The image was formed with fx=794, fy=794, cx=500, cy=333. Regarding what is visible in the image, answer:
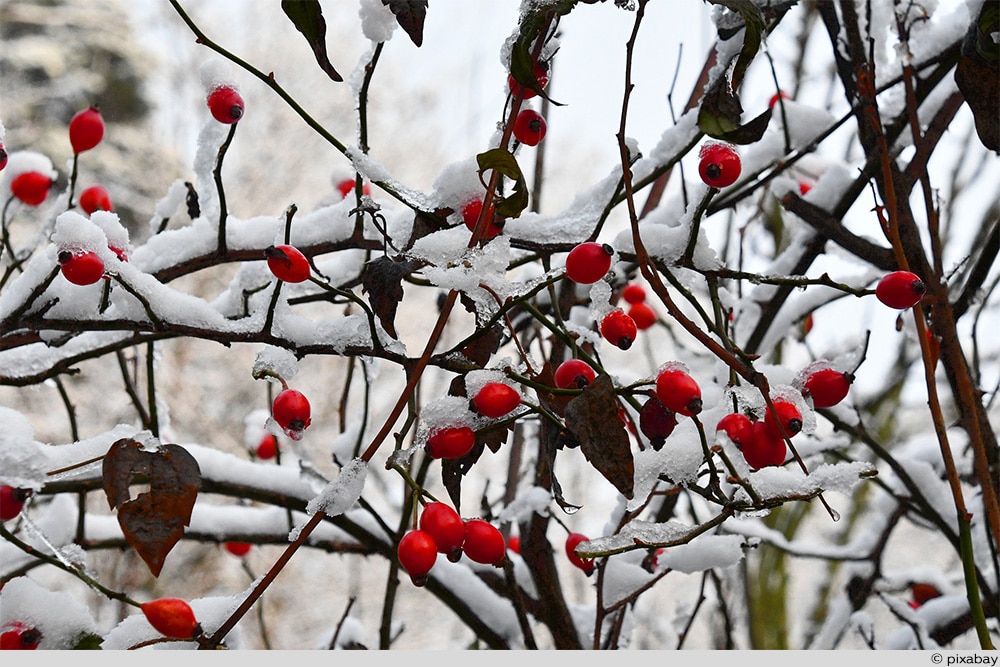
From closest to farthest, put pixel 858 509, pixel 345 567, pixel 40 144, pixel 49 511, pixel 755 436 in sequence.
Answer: pixel 755 436 < pixel 49 511 < pixel 858 509 < pixel 345 567 < pixel 40 144

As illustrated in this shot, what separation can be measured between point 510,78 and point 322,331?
0.31m

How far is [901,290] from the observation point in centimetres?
71

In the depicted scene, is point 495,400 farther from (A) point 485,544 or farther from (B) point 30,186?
(B) point 30,186

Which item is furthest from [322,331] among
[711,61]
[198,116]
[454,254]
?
[198,116]

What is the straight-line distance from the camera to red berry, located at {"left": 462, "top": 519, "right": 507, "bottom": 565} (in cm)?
65

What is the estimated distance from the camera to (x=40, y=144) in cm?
900

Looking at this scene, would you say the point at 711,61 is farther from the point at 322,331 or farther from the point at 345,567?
the point at 345,567

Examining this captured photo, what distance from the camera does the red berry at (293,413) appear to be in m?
0.71

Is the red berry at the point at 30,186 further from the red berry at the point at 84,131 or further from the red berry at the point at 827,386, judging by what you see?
the red berry at the point at 827,386

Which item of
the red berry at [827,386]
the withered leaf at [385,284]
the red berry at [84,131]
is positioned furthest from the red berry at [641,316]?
the red berry at [84,131]

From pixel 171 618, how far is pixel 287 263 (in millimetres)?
314

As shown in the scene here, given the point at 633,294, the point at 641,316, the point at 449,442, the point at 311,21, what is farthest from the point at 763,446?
the point at 633,294

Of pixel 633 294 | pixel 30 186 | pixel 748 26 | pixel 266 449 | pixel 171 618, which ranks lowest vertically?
pixel 171 618

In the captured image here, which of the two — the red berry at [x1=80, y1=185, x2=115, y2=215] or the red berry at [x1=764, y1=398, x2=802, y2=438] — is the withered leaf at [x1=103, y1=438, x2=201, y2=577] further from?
the red berry at [x1=80, y1=185, x2=115, y2=215]
